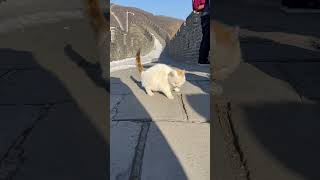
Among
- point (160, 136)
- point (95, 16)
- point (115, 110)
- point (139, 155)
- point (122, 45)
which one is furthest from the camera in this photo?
point (122, 45)

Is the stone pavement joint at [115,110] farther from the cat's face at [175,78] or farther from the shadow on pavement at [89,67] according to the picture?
the shadow on pavement at [89,67]

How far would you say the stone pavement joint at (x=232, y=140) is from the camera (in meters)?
0.99

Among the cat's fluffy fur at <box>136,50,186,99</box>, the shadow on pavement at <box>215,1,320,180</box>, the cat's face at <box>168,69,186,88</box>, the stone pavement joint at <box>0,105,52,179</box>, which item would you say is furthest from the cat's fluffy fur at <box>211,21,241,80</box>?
the cat's face at <box>168,69,186,88</box>

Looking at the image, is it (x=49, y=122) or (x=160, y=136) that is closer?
(x=49, y=122)

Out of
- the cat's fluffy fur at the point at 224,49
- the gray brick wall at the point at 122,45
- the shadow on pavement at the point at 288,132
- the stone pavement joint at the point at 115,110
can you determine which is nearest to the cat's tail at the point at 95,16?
the cat's fluffy fur at the point at 224,49

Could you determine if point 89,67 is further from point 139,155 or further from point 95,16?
point 139,155

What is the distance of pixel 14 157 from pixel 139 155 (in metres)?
1.03

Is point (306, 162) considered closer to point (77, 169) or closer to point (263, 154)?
point (263, 154)

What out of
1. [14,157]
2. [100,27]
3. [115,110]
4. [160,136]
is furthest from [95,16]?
[115,110]

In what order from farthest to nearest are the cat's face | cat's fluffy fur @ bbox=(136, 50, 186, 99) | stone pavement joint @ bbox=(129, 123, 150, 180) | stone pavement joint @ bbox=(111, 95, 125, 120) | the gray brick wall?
the gray brick wall → the cat's face → cat's fluffy fur @ bbox=(136, 50, 186, 99) → stone pavement joint @ bbox=(111, 95, 125, 120) → stone pavement joint @ bbox=(129, 123, 150, 180)

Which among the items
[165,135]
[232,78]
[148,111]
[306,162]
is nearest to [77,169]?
[232,78]

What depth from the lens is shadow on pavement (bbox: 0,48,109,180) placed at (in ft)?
3.27

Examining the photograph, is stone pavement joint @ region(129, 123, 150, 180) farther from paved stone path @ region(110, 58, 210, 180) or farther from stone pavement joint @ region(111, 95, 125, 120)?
stone pavement joint @ region(111, 95, 125, 120)

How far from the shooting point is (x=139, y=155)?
203 centimetres
